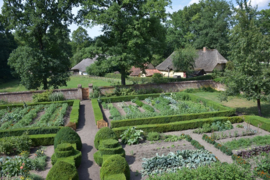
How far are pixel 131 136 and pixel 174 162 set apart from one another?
3348 millimetres

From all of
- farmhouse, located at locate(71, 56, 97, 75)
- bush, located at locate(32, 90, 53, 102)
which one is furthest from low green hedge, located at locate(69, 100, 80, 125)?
farmhouse, located at locate(71, 56, 97, 75)

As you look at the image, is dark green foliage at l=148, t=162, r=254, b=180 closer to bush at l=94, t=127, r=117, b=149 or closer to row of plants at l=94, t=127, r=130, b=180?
row of plants at l=94, t=127, r=130, b=180

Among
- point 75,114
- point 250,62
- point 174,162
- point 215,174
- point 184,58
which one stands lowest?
point 174,162

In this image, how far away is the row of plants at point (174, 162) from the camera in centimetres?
923

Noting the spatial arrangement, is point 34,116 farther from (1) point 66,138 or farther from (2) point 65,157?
(2) point 65,157

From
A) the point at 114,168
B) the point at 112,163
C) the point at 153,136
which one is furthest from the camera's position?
the point at 153,136

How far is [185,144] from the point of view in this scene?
1172 centimetres

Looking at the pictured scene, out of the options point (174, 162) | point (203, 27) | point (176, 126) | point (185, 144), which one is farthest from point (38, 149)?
point (203, 27)

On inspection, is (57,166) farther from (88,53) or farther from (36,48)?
(36,48)

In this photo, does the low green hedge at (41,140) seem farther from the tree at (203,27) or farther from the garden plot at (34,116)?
the tree at (203,27)

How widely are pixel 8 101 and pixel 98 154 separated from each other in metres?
15.3

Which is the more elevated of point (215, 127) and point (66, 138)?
point (66, 138)

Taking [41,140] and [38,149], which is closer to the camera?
[38,149]

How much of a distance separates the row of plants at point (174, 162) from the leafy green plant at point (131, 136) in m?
2.25
